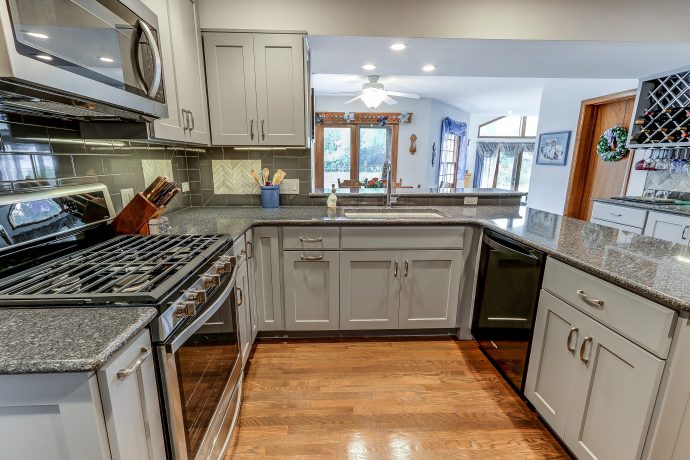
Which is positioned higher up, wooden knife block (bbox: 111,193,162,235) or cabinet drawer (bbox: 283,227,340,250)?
wooden knife block (bbox: 111,193,162,235)

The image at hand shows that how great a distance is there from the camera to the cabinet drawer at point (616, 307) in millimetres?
996

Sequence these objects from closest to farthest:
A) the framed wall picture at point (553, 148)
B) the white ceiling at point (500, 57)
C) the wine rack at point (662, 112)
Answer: the white ceiling at point (500, 57) → the wine rack at point (662, 112) → the framed wall picture at point (553, 148)

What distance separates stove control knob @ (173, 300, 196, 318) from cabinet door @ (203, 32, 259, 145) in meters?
1.53

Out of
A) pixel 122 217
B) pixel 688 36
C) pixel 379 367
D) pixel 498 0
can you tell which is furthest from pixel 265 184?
pixel 688 36

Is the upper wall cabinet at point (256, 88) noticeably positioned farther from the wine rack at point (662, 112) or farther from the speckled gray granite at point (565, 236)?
the wine rack at point (662, 112)

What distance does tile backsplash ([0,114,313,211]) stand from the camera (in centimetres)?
116

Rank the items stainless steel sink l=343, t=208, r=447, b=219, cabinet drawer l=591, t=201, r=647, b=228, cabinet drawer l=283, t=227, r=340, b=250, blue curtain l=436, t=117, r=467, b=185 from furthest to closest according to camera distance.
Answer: blue curtain l=436, t=117, r=467, b=185
cabinet drawer l=591, t=201, r=647, b=228
stainless steel sink l=343, t=208, r=447, b=219
cabinet drawer l=283, t=227, r=340, b=250

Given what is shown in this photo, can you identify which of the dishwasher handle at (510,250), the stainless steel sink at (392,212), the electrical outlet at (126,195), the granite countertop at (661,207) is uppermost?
the electrical outlet at (126,195)

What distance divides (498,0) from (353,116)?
4329 mm

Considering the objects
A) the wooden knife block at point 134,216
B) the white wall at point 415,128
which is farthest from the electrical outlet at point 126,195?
the white wall at point 415,128

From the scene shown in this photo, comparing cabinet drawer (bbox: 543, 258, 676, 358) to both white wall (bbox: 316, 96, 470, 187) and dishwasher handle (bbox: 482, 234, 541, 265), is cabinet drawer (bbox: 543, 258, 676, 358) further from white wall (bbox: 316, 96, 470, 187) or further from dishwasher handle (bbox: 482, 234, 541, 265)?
white wall (bbox: 316, 96, 470, 187)

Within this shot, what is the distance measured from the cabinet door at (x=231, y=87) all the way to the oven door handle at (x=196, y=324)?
1.24 meters

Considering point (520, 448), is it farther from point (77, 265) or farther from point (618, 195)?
point (618, 195)

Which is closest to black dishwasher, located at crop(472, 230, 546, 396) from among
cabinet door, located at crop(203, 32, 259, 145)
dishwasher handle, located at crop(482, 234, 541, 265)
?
dishwasher handle, located at crop(482, 234, 541, 265)
